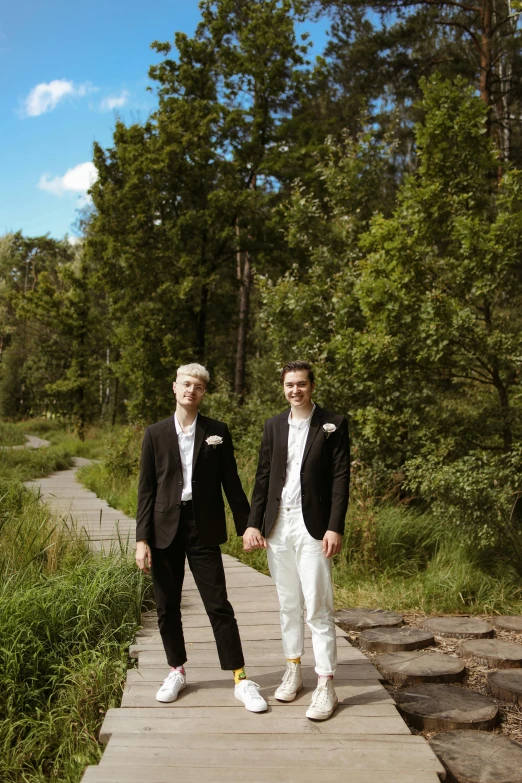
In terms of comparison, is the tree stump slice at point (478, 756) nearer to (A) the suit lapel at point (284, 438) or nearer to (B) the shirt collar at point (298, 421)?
(A) the suit lapel at point (284, 438)

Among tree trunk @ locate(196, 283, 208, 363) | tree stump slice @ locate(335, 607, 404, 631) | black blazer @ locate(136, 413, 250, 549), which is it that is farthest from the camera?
tree trunk @ locate(196, 283, 208, 363)

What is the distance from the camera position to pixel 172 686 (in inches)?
136

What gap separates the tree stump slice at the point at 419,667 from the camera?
4.18 m

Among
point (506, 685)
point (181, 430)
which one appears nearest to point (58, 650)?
point (181, 430)

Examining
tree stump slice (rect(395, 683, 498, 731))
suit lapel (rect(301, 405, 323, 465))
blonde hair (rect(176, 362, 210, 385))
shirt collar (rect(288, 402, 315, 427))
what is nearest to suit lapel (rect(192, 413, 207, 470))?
blonde hair (rect(176, 362, 210, 385))

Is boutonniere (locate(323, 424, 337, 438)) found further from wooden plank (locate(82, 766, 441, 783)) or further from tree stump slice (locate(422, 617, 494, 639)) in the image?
tree stump slice (locate(422, 617, 494, 639))

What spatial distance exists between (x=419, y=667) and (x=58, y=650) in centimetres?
222

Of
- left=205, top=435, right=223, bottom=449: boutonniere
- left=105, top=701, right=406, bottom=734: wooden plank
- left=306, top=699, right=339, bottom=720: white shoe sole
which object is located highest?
left=205, top=435, right=223, bottom=449: boutonniere

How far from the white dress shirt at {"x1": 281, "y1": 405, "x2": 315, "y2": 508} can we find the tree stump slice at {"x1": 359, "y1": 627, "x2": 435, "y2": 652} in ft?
6.25

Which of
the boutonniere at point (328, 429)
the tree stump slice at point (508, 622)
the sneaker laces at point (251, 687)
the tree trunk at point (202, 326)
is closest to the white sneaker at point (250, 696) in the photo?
the sneaker laces at point (251, 687)

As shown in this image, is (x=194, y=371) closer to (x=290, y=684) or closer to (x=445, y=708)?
(x=290, y=684)

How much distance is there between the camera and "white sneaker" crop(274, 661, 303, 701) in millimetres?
3416

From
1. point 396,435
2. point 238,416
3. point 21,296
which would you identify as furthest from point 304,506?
point 21,296

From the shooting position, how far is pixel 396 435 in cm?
875
